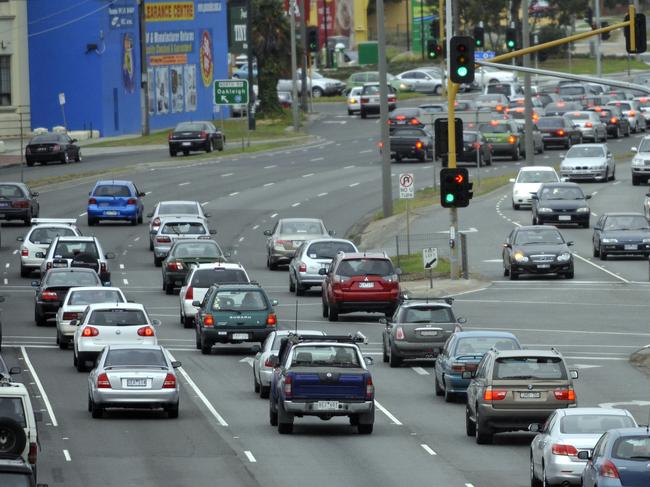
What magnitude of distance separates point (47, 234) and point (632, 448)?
36.1 m

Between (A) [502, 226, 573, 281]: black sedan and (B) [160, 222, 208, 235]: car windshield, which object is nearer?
(A) [502, 226, 573, 281]: black sedan

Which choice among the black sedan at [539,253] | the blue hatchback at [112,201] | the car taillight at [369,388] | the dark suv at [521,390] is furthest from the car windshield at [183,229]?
the dark suv at [521,390]

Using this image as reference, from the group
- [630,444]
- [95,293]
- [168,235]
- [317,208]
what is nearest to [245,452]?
[630,444]

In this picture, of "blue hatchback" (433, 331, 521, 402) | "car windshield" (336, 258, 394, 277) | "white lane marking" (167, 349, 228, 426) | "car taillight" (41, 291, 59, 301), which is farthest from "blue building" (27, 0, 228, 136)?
"blue hatchback" (433, 331, 521, 402)

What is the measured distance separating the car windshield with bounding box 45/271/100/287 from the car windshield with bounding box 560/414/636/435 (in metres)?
22.2

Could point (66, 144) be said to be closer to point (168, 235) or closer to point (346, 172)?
point (346, 172)

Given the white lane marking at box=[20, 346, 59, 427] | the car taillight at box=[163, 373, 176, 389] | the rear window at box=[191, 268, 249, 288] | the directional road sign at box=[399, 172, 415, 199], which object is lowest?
the white lane marking at box=[20, 346, 59, 427]

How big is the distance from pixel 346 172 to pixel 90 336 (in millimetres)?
46496

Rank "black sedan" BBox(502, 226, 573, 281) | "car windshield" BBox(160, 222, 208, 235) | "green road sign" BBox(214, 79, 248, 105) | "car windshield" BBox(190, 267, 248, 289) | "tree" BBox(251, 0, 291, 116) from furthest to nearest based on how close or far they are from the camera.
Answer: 1. "tree" BBox(251, 0, 291, 116)
2. "green road sign" BBox(214, 79, 248, 105)
3. "car windshield" BBox(160, 222, 208, 235)
4. "black sedan" BBox(502, 226, 573, 281)
5. "car windshield" BBox(190, 267, 248, 289)

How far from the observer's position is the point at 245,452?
26094 mm

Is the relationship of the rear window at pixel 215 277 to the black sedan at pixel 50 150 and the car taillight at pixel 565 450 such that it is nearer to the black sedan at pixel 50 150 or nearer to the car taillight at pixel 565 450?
the car taillight at pixel 565 450

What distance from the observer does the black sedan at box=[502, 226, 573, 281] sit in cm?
4925

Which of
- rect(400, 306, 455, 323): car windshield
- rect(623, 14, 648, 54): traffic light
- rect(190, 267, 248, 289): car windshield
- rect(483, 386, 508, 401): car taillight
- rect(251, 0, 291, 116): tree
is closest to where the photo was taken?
rect(483, 386, 508, 401): car taillight

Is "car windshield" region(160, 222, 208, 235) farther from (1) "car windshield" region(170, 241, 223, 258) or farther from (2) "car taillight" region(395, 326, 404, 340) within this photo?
(2) "car taillight" region(395, 326, 404, 340)
